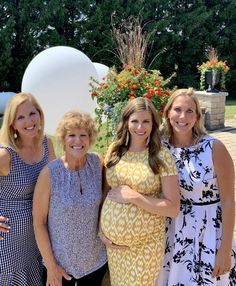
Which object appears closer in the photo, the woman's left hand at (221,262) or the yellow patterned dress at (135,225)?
the yellow patterned dress at (135,225)

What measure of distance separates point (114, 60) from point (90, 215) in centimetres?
1447

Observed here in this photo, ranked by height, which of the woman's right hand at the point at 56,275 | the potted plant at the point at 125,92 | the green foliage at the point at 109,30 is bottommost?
the woman's right hand at the point at 56,275

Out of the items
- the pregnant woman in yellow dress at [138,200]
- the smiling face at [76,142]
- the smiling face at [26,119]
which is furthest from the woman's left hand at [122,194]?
the smiling face at [26,119]

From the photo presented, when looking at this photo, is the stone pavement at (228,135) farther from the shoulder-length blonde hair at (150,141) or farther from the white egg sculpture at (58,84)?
the shoulder-length blonde hair at (150,141)

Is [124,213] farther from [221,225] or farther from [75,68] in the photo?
[75,68]

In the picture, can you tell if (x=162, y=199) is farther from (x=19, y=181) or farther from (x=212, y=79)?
(x=212, y=79)

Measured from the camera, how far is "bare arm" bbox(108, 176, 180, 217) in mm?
1832

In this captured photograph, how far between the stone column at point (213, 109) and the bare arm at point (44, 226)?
26.3 ft

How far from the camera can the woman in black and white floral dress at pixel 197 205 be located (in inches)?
79.6

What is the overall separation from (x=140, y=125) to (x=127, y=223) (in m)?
0.50

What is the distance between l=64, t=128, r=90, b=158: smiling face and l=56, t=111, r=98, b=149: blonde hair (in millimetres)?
18

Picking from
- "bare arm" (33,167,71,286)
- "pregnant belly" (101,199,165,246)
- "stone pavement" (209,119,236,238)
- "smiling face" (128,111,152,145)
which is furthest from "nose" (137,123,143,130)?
"stone pavement" (209,119,236,238)

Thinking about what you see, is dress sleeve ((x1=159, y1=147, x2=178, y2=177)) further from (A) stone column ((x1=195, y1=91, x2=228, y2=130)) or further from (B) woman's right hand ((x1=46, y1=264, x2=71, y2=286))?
(A) stone column ((x1=195, y1=91, x2=228, y2=130))

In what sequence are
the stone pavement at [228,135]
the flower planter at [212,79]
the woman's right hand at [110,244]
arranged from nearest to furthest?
the woman's right hand at [110,244] → the stone pavement at [228,135] → the flower planter at [212,79]
